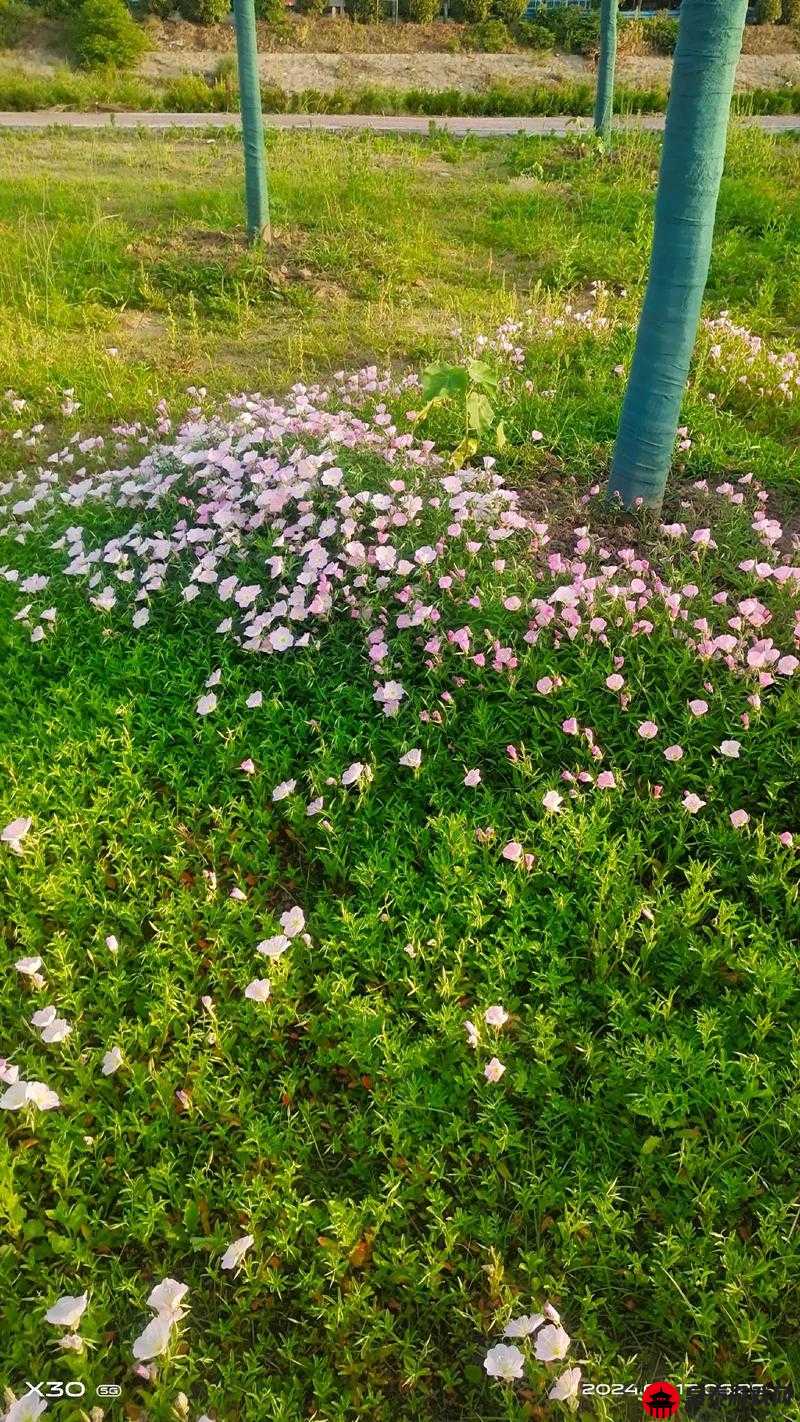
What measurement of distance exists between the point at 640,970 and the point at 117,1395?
153 cm

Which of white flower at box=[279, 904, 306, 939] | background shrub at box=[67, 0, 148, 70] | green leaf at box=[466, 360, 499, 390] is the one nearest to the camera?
white flower at box=[279, 904, 306, 939]

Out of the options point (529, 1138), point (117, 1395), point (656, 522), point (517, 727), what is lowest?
point (117, 1395)

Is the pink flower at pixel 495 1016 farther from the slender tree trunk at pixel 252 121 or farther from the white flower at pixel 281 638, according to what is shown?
the slender tree trunk at pixel 252 121

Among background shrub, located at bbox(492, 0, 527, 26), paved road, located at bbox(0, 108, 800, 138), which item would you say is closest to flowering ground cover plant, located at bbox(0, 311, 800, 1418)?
paved road, located at bbox(0, 108, 800, 138)

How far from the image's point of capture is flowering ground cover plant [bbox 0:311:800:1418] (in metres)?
1.92

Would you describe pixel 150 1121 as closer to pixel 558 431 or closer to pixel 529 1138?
pixel 529 1138

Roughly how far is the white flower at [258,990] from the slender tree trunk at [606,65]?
11.3 meters

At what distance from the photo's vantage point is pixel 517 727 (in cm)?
308

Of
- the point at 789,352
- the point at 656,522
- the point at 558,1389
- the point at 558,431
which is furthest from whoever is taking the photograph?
the point at 789,352

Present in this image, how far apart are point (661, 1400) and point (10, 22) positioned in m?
31.1

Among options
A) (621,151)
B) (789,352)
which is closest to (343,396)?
(789,352)

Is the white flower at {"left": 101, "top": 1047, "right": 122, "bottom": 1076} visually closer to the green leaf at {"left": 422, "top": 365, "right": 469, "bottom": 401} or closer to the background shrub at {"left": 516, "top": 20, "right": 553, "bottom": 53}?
the green leaf at {"left": 422, "top": 365, "right": 469, "bottom": 401}

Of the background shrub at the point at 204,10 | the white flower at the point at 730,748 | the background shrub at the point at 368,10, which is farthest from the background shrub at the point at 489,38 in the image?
the white flower at the point at 730,748

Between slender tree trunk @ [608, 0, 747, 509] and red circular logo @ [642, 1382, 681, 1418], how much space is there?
3.04 metres
